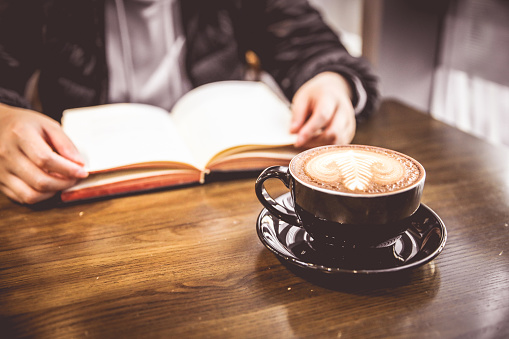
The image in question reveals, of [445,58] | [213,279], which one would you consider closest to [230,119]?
[213,279]

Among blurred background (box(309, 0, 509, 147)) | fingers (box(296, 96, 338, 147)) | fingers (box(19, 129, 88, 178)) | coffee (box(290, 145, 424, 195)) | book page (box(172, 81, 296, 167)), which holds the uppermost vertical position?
coffee (box(290, 145, 424, 195))

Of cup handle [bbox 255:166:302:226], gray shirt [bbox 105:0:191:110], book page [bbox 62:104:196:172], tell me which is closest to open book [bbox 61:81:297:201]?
book page [bbox 62:104:196:172]

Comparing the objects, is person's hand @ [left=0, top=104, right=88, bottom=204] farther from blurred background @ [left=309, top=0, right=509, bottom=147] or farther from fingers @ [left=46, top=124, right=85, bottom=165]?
blurred background @ [left=309, top=0, right=509, bottom=147]

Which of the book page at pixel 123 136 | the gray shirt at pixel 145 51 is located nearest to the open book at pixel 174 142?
the book page at pixel 123 136

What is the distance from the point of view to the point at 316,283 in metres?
0.49

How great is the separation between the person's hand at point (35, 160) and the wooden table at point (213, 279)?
0.12ft

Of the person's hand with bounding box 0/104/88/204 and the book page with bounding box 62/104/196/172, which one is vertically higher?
the person's hand with bounding box 0/104/88/204

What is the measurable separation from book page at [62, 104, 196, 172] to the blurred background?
4.76ft

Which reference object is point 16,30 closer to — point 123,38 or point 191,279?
point 123,38

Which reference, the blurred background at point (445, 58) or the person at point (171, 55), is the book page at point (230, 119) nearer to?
the person at point (171, 55)

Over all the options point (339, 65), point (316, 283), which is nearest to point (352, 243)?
point (316, 283)

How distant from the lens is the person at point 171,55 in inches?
35.6

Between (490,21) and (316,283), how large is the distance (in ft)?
5.96

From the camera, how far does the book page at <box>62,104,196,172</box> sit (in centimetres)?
74
